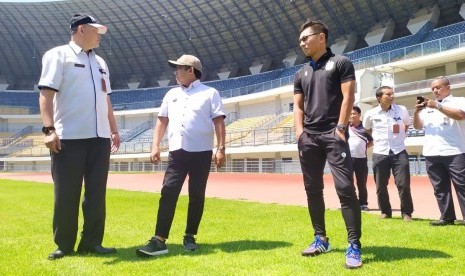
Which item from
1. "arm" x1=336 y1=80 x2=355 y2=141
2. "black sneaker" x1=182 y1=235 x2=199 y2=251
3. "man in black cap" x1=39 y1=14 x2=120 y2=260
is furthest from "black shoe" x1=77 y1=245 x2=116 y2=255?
"arm" x1=336 y1=80 x2=355 y2=141

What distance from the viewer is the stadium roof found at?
50.9 meters

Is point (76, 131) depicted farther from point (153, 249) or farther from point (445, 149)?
point (445, 149)

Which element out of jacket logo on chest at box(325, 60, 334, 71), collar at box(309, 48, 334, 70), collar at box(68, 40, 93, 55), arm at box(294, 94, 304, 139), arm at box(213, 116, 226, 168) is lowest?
arm at box(213, 116, 226, 168)

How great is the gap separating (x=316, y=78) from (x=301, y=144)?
67 centimetres

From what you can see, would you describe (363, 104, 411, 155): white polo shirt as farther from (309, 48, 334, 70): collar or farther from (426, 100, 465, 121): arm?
(309, 48, 334, 70): collar

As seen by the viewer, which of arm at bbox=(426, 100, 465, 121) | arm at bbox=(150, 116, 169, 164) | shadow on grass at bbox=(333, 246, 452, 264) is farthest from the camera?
arm at bbox=(426, 100, 465, 121)

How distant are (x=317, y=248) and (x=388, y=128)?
3377 mm

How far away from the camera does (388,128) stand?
7.22m

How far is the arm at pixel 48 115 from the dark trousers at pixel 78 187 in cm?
22

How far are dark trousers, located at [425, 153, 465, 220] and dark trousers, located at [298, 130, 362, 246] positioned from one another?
2701mm

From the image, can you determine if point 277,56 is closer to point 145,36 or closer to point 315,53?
point 145,36

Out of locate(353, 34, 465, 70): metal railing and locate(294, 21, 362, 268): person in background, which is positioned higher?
locate(353, 34, 465, 70): metal railing

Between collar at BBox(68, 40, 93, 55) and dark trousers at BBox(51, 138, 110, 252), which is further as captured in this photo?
collar at BBox(68, 40, 93, 55)

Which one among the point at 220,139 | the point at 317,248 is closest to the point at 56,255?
the point at 220,139
